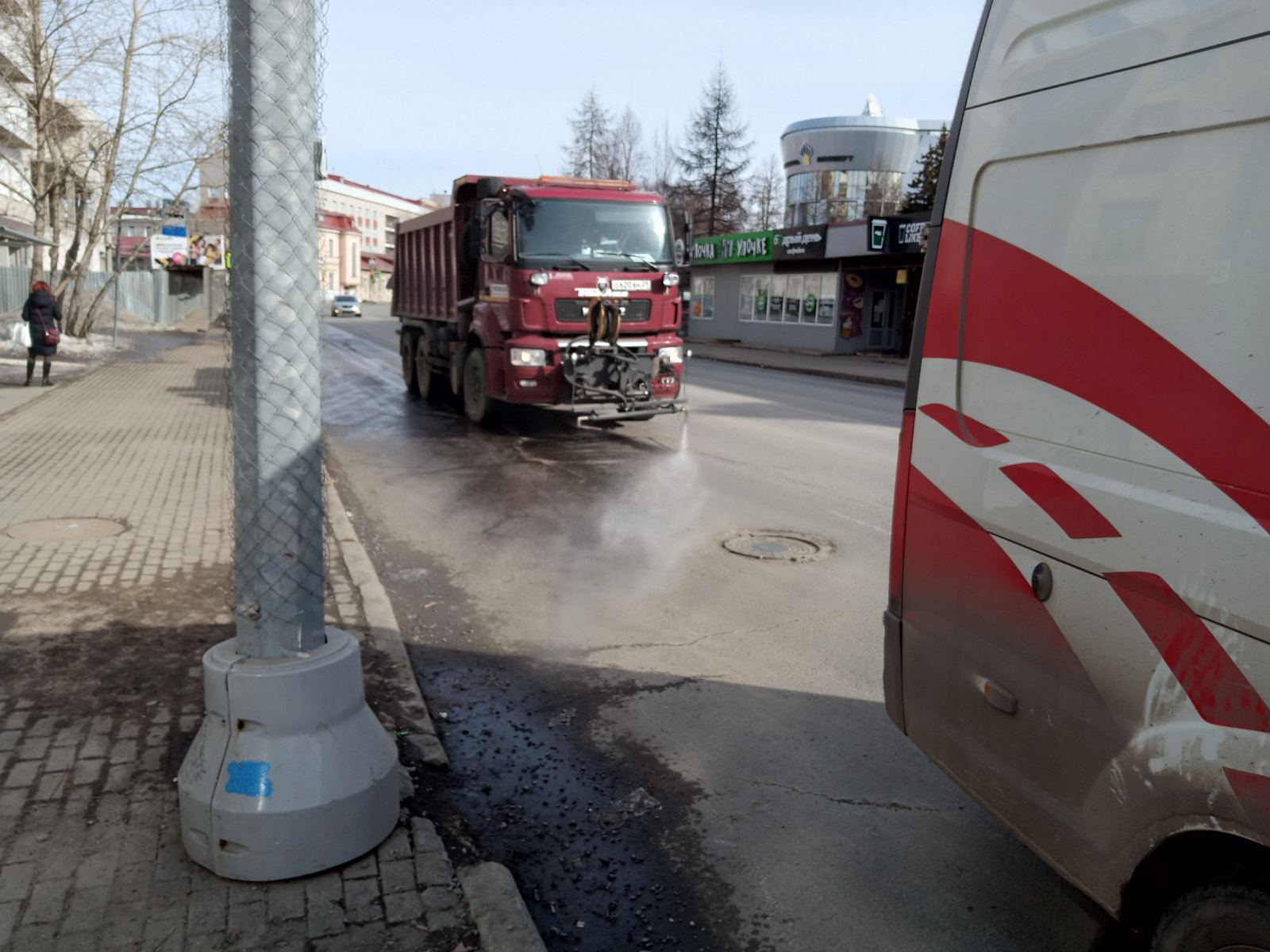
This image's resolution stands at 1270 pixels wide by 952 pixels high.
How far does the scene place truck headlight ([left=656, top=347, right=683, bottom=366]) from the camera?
1308 cm

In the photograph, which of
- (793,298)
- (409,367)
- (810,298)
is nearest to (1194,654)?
(409,367)

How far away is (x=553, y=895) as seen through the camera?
135 inches

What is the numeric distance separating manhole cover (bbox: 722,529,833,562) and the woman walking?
14.3 m

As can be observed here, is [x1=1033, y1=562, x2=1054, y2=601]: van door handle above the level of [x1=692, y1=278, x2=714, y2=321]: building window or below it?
below

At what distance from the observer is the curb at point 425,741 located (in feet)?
9.95

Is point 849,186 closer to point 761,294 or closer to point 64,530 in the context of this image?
point 761,294

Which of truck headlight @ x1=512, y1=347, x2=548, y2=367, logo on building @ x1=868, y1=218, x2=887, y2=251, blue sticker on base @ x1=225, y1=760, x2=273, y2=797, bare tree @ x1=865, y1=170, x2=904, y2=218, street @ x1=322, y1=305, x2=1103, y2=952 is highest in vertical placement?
bare tree @ x1=865, y1=170, x2=904, y2=218

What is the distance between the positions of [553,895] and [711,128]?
54.8 metres

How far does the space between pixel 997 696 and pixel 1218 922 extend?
72cm

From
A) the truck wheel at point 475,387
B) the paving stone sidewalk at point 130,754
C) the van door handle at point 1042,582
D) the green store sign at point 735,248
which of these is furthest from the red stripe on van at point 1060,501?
the green store sign at point 735,248

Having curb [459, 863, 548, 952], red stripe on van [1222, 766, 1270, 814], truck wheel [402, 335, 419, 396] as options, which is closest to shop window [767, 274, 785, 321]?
truck wheel [402, 335, 419, 396]

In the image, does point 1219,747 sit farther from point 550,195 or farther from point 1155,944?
point 550,195

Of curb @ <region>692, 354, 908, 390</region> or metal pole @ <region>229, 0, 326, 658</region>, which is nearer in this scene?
metal pole @ <region>229, 0, 326, 658</region>

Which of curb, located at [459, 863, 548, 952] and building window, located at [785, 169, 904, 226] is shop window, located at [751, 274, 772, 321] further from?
building window, located at [785, 169, 904, 226]
